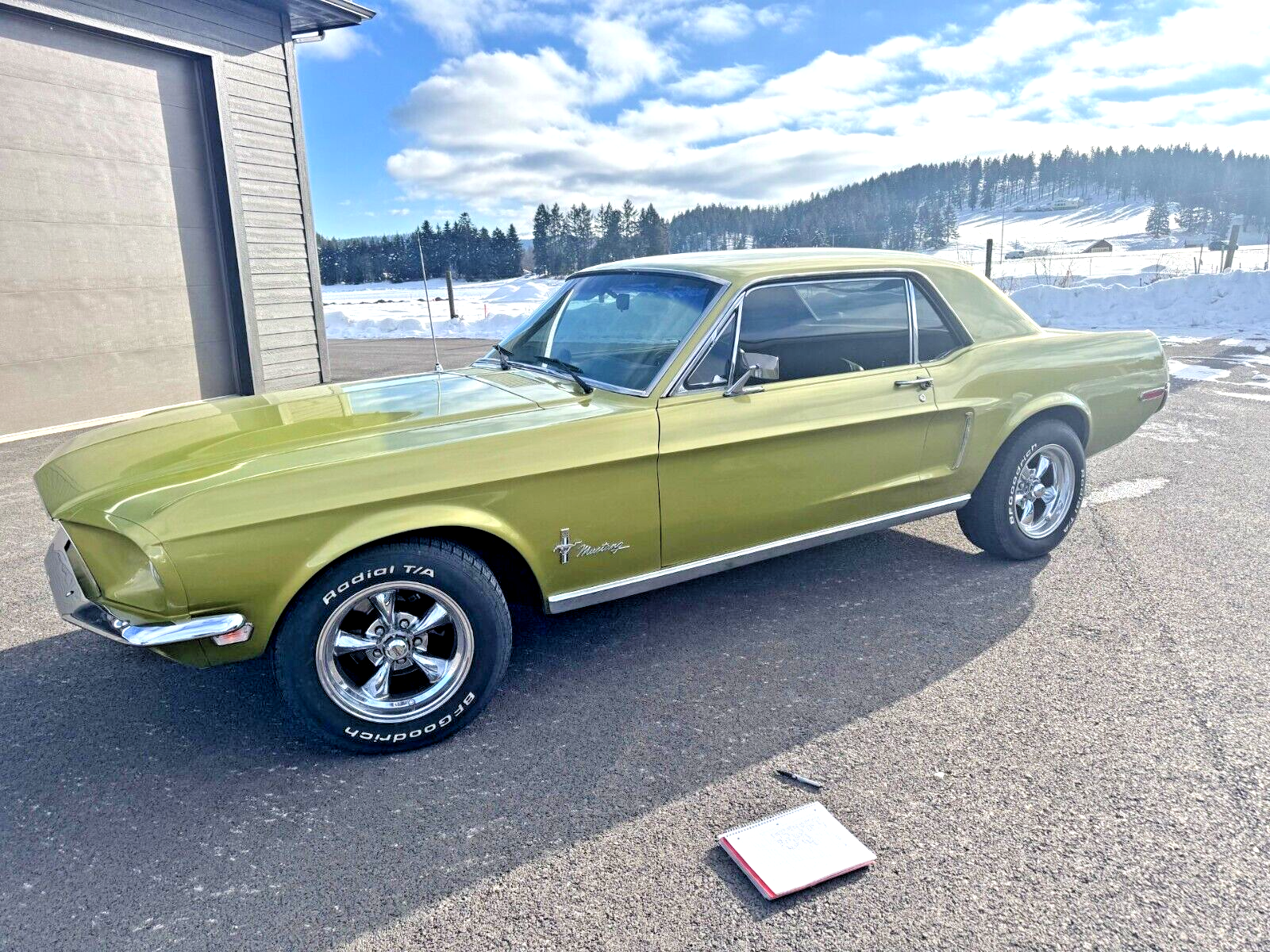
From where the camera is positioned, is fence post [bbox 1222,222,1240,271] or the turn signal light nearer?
the turn signal light

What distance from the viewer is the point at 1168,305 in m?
16.6

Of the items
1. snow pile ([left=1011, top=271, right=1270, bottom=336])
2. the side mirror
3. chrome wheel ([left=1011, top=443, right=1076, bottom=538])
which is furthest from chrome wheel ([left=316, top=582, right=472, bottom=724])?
snow pile ([left=1011, top=271, right=1270, bottom=336])

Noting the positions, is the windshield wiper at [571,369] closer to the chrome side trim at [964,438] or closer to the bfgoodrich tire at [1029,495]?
the chrome side trim at [964,438]

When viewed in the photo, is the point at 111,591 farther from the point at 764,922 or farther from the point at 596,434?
the point at 764,922

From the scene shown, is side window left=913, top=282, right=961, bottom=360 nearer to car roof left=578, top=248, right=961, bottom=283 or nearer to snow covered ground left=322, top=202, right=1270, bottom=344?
car roof left=578, top=248, right=961, bottom=283

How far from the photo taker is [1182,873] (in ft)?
7.12

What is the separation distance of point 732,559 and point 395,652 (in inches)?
54.0

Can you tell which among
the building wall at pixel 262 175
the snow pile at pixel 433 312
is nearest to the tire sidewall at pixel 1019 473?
the building wall at pixel 262 175

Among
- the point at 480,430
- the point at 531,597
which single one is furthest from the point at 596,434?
the point at 531,597

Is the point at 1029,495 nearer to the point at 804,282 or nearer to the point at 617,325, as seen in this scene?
the point at 804,282

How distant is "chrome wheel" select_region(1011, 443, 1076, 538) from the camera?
4.30 metres

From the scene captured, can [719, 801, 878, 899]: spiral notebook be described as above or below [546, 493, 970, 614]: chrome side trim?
below

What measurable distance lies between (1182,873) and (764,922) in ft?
3.66

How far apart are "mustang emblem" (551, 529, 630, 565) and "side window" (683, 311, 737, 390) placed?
2.24 feet
